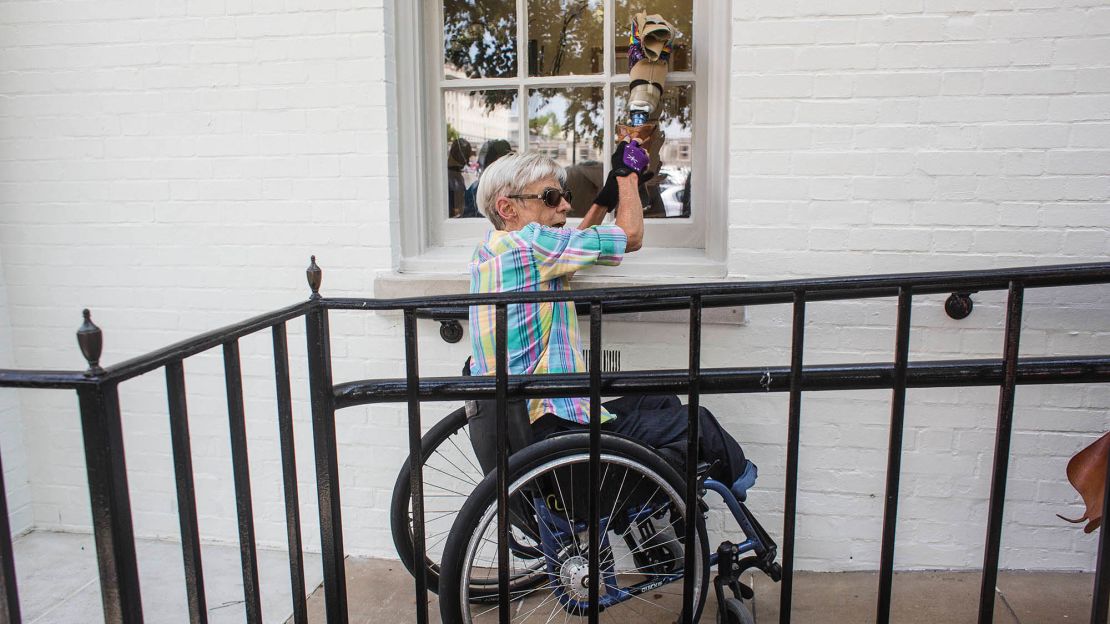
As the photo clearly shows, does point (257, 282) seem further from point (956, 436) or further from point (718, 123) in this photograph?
point (956, 436)

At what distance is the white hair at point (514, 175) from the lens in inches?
98.0

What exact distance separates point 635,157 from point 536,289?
2.07 ft

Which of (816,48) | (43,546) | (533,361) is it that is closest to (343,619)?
(533,361)

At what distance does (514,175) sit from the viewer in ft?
8.17

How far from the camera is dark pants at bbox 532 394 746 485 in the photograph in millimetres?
2242

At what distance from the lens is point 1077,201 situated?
255 centimetres

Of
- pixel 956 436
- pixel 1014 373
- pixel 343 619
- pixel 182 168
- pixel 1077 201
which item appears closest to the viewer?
pixel 1014 373

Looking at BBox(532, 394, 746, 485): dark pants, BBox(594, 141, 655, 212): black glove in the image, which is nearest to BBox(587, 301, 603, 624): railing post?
BBox(532, 394, 746, 485): dark pants

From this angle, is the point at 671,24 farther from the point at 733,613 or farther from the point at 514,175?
the point at 733,613

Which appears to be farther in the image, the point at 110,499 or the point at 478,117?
the point at 478,117

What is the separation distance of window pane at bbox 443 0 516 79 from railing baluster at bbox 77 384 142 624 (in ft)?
6.65

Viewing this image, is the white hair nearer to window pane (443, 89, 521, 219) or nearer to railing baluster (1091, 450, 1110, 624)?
window pane (443, 89, 521, 219)

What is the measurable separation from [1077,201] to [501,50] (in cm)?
209

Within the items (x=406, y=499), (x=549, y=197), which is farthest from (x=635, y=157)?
(x=406, y=499)
